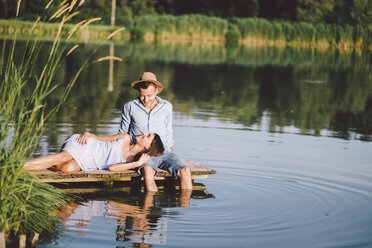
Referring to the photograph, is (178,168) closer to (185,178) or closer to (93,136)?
(185,178)

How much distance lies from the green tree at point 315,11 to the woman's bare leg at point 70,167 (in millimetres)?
47613

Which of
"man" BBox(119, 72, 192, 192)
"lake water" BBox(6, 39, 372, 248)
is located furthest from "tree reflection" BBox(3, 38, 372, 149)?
"man" BBox(119, 72, 192, 192)

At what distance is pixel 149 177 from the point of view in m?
7.54

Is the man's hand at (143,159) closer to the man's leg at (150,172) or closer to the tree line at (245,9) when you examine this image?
the man's leg at (150,172)

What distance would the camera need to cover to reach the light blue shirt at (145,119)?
7.87 metres

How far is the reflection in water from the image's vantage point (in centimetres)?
597

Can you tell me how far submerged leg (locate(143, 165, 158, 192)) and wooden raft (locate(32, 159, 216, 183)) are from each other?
14cm

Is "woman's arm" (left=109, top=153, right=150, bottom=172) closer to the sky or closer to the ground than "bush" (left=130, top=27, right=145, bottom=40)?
closer to the ground

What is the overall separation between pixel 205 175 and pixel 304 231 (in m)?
1.85

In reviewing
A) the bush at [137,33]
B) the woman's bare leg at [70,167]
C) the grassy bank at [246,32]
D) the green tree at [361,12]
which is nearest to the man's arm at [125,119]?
the woman's bare leg at [70,167]

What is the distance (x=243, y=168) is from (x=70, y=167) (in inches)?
105

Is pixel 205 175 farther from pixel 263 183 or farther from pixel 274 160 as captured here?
pixel 274 160

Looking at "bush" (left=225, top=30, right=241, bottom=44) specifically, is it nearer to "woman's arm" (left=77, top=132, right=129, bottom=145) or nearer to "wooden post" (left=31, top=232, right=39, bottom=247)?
"woman's arm" (left=77, top=132, right=129, bottom=145)

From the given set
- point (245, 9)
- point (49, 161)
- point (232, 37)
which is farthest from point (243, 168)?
point (245, 9)
